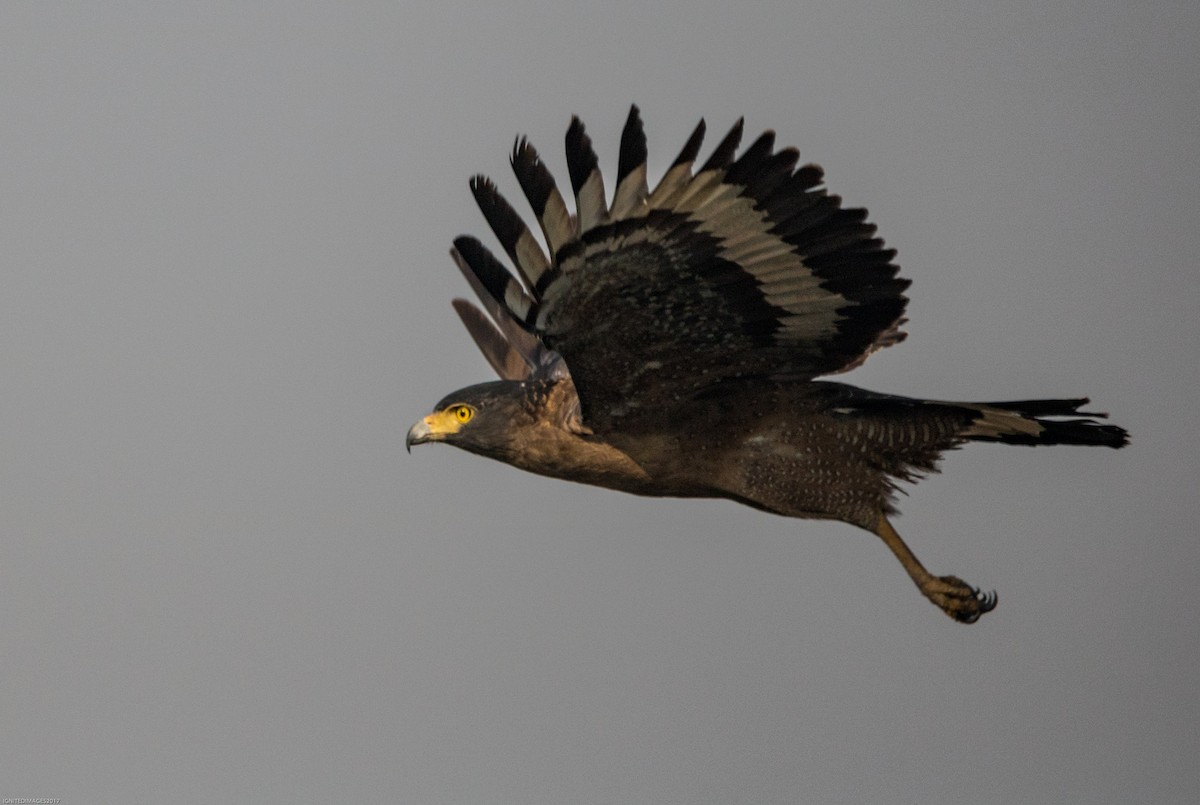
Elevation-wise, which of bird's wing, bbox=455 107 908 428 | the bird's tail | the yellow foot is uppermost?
bird's wing, bbox=455 107 908 428

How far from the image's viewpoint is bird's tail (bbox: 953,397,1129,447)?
8141mm

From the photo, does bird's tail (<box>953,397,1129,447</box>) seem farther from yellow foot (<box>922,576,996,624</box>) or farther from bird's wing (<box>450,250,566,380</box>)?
bird's wing (<box>450,250,566,380</box>)

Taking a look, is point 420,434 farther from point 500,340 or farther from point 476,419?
point 500,340

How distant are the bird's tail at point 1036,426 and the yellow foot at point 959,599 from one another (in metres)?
0.74

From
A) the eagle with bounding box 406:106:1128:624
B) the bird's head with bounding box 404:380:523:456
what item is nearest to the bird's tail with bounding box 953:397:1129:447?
the eagle with bounding box 406:106:1128:624

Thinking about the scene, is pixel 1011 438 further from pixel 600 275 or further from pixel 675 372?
pixel 600 275

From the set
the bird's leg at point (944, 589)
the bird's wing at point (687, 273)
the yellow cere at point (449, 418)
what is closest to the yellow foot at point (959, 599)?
the bird's leg at point (944, 589)

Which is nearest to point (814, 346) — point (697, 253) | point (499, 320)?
point (697, 253)

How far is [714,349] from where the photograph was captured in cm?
789

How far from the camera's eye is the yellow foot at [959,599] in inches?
341

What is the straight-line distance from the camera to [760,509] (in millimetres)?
8625

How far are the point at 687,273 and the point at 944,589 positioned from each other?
95.7 inches

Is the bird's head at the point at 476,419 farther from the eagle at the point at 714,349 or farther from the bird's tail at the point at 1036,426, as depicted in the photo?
the bird's tail at the point at 1036,426

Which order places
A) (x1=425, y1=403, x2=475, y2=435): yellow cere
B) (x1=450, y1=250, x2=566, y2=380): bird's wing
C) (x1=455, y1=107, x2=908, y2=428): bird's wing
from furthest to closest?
(x1=450, y1=250, x2=566, y2=380): bird's wing
(x1=425, y1=403, x2=475, y2=435): yellow cere
(x1=455, y1=107, x2=908, y2=428): bird's wing
